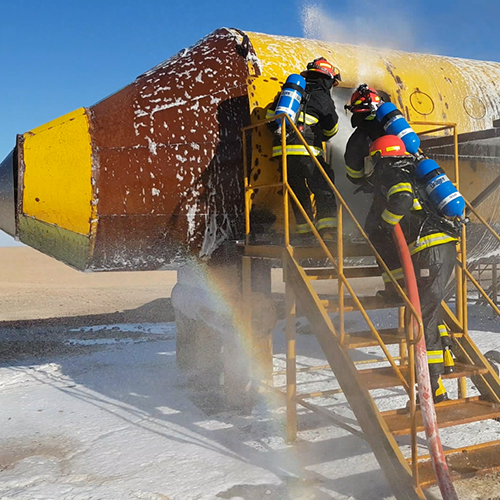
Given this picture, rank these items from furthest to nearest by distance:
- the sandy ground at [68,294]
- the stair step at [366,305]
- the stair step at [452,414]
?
1. the sandy ground at [68,294]
2. the stair step at [366,305]
3. the stair step at [452,414]

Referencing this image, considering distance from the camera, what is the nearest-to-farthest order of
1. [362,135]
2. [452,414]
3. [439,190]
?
[452,414]
[439,190]
[362,135]

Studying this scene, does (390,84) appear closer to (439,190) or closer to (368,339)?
(439,190)

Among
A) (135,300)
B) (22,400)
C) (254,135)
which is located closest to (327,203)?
(254,135)

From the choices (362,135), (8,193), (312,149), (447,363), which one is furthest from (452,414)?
(8,193)

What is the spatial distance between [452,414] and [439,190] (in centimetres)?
188

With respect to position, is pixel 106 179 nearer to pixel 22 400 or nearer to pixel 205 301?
pixel 205 301

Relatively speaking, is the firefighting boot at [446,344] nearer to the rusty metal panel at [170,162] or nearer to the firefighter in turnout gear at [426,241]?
the firefighter in turnout gear at [426,241]

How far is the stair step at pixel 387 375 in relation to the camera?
4.66 m

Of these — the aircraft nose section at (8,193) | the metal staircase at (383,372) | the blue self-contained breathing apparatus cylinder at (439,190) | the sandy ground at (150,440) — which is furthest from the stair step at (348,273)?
the aircraft nose section at (8,193)

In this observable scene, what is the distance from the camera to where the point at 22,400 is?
7.61 metres

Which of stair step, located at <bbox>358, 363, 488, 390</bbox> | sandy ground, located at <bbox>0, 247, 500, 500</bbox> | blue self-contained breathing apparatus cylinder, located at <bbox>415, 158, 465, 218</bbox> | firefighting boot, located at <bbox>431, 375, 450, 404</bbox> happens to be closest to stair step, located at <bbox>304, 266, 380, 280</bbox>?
stair step, located at <bbox>358, 363, 488, 390</bbox>

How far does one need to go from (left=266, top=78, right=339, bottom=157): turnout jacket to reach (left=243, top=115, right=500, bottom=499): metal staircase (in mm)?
411

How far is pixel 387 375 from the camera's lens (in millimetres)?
5008

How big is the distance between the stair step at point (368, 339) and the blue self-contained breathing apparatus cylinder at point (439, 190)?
1.22m
